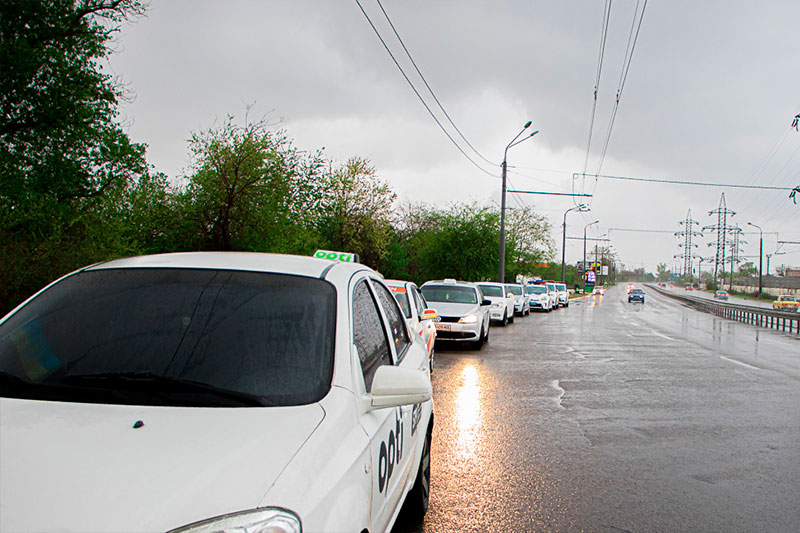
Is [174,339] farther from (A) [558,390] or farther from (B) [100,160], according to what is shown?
(B) [100,160]

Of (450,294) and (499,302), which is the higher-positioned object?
(450,294)

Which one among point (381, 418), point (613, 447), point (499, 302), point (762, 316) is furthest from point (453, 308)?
point (762, 316)

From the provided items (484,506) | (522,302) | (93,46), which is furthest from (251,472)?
(522,302)

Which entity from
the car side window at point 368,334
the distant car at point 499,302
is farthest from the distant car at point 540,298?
the car side window at point 368,334

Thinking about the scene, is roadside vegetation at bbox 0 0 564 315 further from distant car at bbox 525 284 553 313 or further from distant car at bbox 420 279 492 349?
distant car at bbox 525 284 553 313

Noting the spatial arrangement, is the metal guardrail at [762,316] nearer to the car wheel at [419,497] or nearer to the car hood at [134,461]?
the car wheel at [419,497]

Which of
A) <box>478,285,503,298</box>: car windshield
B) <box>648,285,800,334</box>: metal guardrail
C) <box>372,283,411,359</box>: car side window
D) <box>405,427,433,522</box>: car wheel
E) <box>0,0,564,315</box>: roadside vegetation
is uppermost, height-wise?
<box>0,0,564,315</box>: roadside vegetation

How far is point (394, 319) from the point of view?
14.4 ft

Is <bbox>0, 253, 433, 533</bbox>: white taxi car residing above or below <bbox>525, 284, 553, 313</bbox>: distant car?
above

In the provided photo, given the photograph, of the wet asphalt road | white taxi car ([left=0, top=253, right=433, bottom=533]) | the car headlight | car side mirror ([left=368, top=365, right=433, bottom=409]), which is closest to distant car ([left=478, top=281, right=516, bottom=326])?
Answer: the wet asphalt road

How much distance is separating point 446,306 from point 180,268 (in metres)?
13.3

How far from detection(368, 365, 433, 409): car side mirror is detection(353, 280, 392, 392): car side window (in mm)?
125

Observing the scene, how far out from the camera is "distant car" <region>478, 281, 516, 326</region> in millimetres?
24453

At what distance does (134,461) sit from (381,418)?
1.22 meters
